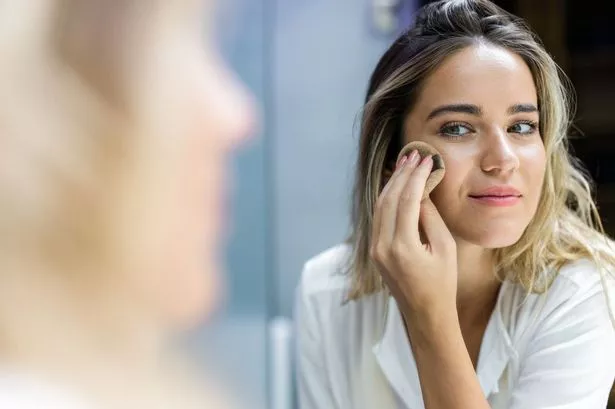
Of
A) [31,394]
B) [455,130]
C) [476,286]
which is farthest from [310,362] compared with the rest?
[31,394]

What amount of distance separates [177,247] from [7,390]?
0.56 ft

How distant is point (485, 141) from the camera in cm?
63

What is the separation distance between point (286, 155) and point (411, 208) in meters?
0.25

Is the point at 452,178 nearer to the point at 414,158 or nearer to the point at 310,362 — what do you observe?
the point at 414,158

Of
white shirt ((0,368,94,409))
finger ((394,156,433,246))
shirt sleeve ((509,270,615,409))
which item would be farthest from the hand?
white shirt ((0,368,94,409))

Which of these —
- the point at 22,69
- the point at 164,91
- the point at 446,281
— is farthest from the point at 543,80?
the point at 22,69

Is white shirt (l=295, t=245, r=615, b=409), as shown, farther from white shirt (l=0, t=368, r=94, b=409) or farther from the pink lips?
white shirt (l=0, t=368, r=94, b=409)

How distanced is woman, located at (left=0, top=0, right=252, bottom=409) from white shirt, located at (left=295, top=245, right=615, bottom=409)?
A: 219 millimetres

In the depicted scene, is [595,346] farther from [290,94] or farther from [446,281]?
[290,94]

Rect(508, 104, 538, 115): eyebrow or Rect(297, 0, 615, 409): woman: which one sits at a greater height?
Rect(508, 104, 538, 115): eyebrow

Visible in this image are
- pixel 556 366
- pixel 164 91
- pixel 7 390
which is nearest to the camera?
pixel 7 390

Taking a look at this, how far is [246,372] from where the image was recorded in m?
0.68

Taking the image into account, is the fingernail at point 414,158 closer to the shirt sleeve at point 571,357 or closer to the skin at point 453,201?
the skin at point 453,201

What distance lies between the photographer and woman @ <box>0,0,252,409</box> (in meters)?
0.42
